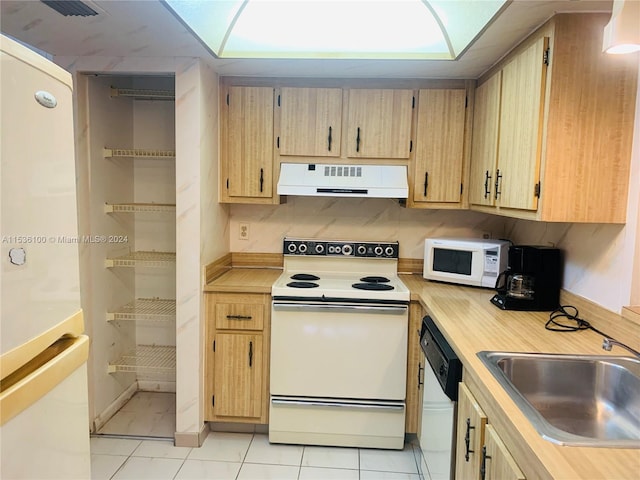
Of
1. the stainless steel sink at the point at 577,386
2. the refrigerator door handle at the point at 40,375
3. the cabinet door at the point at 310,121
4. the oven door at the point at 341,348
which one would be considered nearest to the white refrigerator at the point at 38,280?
the refrigerator door handle at the point at 40,375

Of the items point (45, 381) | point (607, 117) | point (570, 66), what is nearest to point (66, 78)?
point (45, 381)

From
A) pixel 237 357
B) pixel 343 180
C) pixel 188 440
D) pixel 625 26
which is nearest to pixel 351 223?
pixel 343 180

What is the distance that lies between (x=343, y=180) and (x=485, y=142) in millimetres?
854

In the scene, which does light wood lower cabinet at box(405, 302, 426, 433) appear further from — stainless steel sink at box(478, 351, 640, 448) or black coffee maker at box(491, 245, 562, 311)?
stainless steel sink at box(478, 351, 640, 448)

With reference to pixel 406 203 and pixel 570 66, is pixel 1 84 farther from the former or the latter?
pixel 406 203

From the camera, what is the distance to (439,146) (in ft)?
9.14

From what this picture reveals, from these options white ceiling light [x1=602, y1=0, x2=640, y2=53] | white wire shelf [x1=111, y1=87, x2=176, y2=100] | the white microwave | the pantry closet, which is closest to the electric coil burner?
the white microwave

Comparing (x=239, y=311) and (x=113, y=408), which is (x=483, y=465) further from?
(x=113, y=408)

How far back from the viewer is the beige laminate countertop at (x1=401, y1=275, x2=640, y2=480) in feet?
3.10

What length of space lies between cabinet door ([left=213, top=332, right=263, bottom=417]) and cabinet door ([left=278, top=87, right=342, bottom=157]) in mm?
1218

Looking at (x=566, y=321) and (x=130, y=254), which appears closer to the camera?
(x=566, y=321)

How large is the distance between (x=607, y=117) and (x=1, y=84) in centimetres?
198

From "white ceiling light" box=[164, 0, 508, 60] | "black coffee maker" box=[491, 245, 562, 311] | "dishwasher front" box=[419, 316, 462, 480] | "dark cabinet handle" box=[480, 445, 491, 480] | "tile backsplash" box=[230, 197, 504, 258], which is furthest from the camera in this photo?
"tile backsplash" box=[230, 197, 504, 258]

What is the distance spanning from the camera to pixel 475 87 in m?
2.72
